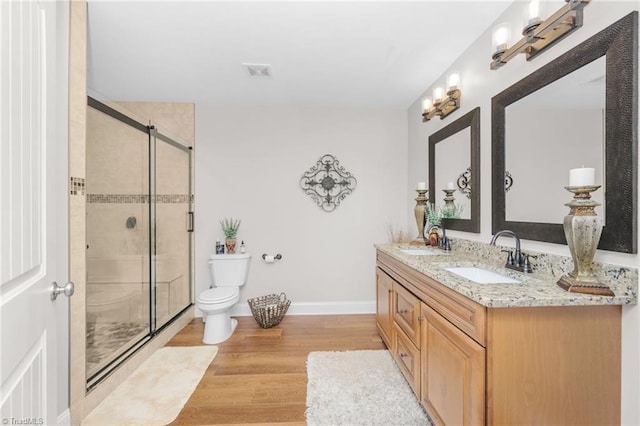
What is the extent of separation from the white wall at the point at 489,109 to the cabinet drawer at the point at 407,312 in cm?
65

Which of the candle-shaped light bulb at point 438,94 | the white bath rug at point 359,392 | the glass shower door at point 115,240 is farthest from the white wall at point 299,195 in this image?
the white bath rug at point 359,392

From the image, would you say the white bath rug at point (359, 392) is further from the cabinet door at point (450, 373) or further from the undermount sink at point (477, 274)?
the undermount sink at point (477, 274)

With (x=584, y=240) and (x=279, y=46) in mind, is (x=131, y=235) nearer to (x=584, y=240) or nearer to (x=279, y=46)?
(x=279, y=46)

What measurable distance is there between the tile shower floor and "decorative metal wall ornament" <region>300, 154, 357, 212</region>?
201cm

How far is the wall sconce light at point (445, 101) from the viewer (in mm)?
2004

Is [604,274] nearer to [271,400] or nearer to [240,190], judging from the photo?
[271,400]

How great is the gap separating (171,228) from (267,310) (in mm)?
1327

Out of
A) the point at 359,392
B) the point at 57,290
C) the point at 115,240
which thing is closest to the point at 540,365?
the point at 359,392

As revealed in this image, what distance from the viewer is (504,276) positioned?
1383mm

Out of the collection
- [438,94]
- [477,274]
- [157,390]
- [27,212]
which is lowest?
[157,390]

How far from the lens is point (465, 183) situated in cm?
202

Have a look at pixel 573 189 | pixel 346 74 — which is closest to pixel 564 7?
pixel 573 189

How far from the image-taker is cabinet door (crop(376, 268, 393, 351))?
6.77 feet

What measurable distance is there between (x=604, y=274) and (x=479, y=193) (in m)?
0.86
